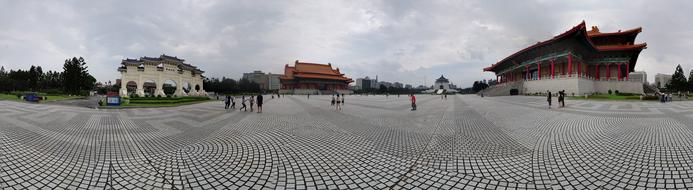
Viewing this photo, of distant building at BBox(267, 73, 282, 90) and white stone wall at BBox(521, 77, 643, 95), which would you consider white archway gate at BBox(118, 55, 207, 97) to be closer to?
white stone wall at BBox(521, 77, 643, 95)

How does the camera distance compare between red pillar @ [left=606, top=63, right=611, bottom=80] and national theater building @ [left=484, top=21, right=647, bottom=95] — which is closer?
national theater building @ [left=484, top=21, right=647, bottom=95]

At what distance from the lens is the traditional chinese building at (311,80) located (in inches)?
3068

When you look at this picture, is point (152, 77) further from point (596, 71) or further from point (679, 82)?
point (679, 82)

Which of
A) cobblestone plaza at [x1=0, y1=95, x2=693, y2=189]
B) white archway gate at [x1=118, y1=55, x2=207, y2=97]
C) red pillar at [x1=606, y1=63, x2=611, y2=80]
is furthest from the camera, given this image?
red pillar at [x1=606, y1=63, x2=611, y2=80]

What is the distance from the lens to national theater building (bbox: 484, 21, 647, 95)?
36688 mm

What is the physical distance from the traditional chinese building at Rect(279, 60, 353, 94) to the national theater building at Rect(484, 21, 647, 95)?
148 ft

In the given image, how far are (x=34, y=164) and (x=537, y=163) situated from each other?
26.7 feet

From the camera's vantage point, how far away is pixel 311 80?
78938mm

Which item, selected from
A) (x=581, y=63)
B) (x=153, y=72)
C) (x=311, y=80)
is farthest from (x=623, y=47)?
(x=311, y=80)

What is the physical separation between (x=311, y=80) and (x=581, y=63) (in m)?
58.3

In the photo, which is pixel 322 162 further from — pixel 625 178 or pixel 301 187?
pixel 625 178

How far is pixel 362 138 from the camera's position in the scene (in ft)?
22.4

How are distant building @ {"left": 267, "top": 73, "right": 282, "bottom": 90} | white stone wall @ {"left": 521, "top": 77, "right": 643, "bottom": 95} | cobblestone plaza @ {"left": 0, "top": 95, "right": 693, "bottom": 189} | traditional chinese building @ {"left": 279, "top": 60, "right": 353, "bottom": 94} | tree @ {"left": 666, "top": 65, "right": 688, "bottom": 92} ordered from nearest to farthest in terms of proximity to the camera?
cobblestone plaza @ {"left": 0, "top": 95, "right": 693, "bottom": 189} < white stone wall @ {"left": 521, "top": 77, "right": 643, "bottom": 95} < tree @ {"left": 666, "top": 65, "right": 688, "bottom": 92} < traditional chinese building @ {"left": 279, "top": 60, "right": 353, "bottom": 94} < distant building @ {"left": 267, "top": 73, "right": 282, "bottom": 90}

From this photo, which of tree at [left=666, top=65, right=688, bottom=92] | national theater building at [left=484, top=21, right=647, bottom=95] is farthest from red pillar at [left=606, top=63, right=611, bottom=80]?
tree at [left=666, top=65, right=688, bottom=92]
